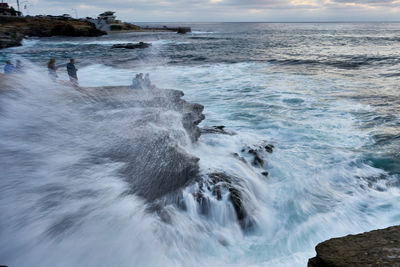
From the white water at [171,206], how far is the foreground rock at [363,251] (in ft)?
4.57

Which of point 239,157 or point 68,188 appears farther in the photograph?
point 239,157

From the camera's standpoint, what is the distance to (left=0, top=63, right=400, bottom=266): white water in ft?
12.3

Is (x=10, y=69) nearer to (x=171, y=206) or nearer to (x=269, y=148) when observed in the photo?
(x=171, y=206)

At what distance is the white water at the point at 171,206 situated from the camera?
3760 millimetres

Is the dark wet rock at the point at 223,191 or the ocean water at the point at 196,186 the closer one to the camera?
the ocean water at the point at 196,186

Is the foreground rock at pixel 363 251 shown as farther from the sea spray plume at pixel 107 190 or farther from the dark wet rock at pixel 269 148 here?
the dark wet rock at pixel 269 148

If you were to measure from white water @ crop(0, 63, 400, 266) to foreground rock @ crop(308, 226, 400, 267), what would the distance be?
139 centimetres

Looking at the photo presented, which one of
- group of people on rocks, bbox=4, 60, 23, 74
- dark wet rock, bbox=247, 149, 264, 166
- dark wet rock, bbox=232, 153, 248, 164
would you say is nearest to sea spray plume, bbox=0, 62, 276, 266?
dark wet rock, bbox=232, 153, 248, 164

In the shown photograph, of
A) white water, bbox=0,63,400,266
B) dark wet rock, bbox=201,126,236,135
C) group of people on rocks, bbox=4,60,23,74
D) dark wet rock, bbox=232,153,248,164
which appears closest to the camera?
white water, bbox=0,63,400,266

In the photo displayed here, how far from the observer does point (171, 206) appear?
176 inches

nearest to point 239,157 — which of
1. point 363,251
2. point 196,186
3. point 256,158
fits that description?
point 256,158

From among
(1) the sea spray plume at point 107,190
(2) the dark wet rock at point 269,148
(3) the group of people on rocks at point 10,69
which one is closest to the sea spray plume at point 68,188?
(1) the sea spray plume at point 107,190

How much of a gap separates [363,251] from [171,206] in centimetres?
276

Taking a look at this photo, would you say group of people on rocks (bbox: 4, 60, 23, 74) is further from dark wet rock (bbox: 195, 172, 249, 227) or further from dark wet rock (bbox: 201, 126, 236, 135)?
dark wet rock (bbox: 195, 172, 249, 227)
